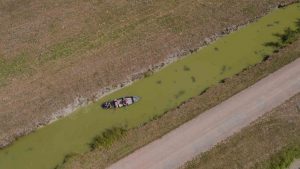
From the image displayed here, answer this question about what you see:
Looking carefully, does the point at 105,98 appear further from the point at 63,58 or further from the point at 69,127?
the point at 63,58

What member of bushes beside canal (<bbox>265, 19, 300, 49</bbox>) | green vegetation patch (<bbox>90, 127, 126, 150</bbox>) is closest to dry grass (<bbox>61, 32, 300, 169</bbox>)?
green vegetation patch (<bbox>90, 127, 126, 150</bbox>)

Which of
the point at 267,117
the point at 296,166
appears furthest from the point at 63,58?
the point at 296,166

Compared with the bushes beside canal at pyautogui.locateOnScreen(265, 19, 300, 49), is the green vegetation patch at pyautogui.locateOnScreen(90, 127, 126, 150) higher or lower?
lower

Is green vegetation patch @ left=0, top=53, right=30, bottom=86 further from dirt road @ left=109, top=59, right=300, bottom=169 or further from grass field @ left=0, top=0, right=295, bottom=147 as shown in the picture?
dirt road @ left=109, top=59, right=300, bottom=169

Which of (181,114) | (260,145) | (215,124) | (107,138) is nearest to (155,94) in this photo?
(181,114)

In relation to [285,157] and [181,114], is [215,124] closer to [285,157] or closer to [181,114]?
[181,114]

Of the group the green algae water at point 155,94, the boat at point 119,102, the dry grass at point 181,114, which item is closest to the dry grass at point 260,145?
the dry grass at point 181,114

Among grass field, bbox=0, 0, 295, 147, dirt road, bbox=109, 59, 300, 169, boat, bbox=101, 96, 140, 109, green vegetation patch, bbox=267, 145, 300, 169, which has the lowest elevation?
green vegetation patch, bbox=267, 145, 300, 169
